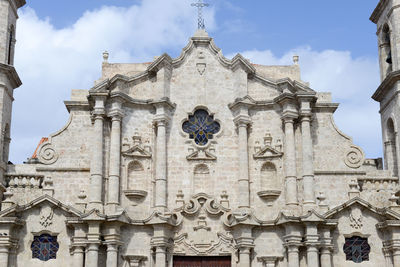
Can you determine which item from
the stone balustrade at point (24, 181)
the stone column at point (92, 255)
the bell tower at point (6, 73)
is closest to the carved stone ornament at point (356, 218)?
the stone column at point (92, 255)

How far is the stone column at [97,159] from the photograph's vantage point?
2189cm

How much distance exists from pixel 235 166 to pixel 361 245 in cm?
546

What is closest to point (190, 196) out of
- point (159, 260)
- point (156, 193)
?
point (156, 193)

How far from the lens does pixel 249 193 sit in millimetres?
22797

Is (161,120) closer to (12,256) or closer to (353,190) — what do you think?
(12,256)

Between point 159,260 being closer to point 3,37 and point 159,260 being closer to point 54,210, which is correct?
point 54,210

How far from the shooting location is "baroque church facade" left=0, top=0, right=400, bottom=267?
2156 cm

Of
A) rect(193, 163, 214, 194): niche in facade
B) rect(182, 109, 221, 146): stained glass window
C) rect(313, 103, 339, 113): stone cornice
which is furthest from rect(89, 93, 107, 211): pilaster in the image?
rect(313, 103, 339, 113): stone cornice

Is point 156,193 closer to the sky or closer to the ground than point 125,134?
closer to the ground

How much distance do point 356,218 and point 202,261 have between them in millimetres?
5834

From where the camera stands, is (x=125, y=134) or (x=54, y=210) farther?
(x=125, y=134)

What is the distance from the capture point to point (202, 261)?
2234 centimetres

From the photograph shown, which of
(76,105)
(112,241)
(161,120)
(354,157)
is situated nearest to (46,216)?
(112,241)

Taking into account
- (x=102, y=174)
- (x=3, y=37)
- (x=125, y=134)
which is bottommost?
(x=102, y=174)
